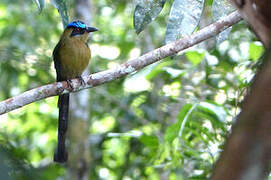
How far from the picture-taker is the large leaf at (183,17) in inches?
93.4

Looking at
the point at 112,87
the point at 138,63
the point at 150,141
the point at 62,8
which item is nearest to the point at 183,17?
the point at 138,63

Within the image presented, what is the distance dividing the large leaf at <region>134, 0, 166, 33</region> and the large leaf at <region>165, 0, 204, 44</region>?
8cm

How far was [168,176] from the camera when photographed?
15.7ft

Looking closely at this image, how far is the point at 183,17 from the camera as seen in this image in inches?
93.9

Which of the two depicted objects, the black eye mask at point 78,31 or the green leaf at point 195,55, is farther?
the black eye mask at point 78,31

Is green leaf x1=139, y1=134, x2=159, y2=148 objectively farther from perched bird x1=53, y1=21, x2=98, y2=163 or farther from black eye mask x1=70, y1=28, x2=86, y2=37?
black eye mask x1=70, y1=28, x2=86, y2=37

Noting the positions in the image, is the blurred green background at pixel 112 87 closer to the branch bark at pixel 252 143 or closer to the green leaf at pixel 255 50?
the green leaf at pixel 255 50

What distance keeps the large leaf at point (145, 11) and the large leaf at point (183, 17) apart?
8cm

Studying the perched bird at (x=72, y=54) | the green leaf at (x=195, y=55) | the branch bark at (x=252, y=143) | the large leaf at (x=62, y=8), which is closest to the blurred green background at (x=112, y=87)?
the green leaf at (x=195, y=55)

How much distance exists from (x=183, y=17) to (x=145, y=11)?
21 centimetres

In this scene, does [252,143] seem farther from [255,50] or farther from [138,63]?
[255,50]

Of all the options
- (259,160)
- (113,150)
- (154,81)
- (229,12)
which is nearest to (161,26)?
(154,81)

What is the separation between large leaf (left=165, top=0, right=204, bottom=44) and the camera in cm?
237

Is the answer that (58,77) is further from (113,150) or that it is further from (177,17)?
(113,150)
